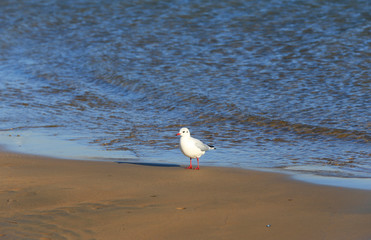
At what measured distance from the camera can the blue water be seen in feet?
25.6

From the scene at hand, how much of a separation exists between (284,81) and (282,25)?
15.9 feet

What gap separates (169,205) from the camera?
5.04 meters

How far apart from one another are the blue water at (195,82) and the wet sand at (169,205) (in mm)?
852

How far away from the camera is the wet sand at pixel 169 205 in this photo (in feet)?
14.5

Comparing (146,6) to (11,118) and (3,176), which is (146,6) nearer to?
(11,118)

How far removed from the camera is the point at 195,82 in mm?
11938

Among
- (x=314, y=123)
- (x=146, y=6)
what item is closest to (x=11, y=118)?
(x=314, y=123)

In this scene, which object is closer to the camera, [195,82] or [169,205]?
[169,205]

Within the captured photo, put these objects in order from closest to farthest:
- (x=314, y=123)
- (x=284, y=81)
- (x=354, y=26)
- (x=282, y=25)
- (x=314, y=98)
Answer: (x=314, y=123), (x=314, y=98), (x=284, y=81), (x=354, y=26), (x=282, y=25)

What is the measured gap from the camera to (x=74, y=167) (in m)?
6.45

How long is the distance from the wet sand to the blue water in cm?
85

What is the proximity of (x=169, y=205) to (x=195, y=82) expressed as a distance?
23.2 ft

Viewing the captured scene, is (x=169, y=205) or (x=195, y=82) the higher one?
(x=195, y=82)

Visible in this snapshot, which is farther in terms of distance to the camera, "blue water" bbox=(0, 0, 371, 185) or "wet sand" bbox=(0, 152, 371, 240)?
"blue water" bbox=(0, 0, 371, 185)
